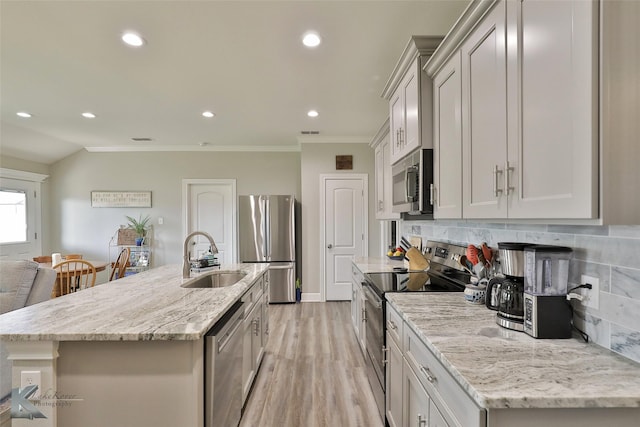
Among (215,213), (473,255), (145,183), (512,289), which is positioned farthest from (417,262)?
(145,183)

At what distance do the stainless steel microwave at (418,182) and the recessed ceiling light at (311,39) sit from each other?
1093 mm

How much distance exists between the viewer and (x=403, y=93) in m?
2.21

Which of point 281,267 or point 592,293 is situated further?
point 281,267

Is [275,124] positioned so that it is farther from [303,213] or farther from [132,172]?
[132,172]

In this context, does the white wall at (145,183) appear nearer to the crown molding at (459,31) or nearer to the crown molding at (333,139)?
the crown molding at (333,139)

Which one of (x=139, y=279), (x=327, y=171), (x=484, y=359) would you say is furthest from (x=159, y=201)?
(x=484, y=359)

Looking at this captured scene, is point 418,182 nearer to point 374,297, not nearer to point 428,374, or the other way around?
point 374,297

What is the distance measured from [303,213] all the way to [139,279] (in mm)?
2957

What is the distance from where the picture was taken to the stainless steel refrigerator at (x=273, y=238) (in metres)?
4.81

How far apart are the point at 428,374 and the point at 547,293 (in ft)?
1.80

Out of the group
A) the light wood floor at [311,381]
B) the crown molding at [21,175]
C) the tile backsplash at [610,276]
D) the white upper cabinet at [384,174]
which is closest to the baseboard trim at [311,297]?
the light wood floor at [311,381]

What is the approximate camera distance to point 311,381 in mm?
2488

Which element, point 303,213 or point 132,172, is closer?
point 303,213

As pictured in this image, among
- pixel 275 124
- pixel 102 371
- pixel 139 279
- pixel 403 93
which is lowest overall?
pixel 102 371
